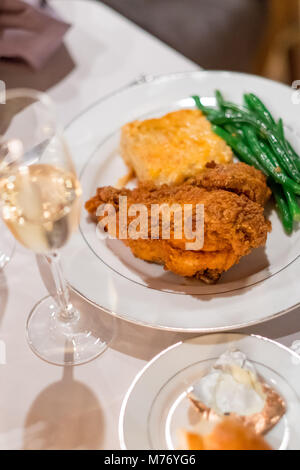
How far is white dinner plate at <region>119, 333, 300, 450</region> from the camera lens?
133cm

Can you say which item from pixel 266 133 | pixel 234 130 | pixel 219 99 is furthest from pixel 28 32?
pixel 266 133

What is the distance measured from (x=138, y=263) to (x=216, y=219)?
0.32 m

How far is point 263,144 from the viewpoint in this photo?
2010 millimetres

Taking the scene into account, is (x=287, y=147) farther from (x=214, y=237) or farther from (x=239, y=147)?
(x=214, y=237)

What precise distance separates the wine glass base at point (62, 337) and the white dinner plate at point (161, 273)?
11 cm

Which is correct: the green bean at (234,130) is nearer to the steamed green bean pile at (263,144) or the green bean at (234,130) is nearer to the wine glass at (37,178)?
the steamed green bean pile at (263,144)

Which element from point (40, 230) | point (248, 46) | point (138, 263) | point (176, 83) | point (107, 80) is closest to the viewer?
point (40, 230)

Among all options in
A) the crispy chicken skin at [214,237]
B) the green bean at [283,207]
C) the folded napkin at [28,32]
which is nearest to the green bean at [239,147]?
the green bean at [283,207]

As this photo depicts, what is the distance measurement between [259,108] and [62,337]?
1.14 m

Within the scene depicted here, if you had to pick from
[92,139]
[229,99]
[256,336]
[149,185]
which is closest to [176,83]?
[229,99]

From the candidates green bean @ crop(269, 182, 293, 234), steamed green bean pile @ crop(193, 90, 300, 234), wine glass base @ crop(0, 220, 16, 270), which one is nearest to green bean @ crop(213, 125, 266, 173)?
steamed green bean pile @ crop(193, 90, 300, 234)

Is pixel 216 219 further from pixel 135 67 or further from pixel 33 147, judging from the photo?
pixel 135 67

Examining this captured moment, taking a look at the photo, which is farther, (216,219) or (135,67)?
(135,67)

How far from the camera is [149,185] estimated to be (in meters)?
1.85
